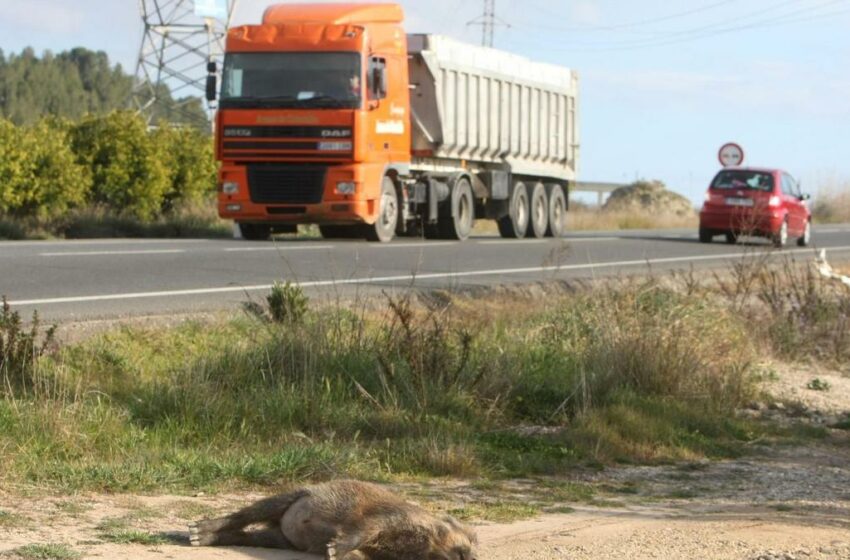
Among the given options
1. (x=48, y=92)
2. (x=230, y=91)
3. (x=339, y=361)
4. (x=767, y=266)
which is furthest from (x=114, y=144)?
(x=48, y=92)

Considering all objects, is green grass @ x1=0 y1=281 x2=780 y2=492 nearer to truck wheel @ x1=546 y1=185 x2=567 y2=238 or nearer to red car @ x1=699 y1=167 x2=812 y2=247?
red car @ x1=699 y1=167 x2=812 y2=247

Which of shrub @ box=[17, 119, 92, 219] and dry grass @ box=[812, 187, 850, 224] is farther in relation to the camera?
dry grass @ box=[812, 187, 850, 224]

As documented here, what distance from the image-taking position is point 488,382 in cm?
1049

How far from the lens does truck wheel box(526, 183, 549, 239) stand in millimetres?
33250

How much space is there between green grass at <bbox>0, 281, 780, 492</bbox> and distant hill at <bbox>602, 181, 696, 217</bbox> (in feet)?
138

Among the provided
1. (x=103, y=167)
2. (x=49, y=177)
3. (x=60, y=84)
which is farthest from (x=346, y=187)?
(x=60, y=84)

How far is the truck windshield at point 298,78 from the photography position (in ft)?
82.3

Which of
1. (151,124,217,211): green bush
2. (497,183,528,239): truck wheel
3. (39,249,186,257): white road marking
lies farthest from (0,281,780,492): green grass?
(151,124,217,211): green bush

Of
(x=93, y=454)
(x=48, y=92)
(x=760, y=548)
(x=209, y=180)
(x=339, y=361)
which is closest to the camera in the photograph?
(x=760, y=548)

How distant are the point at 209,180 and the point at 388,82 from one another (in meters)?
8.87

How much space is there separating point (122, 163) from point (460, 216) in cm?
719

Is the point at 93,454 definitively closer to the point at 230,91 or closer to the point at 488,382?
the point at 488,382

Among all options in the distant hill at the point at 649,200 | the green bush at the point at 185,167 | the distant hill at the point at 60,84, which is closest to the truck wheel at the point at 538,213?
the green bush at the point at 185,167

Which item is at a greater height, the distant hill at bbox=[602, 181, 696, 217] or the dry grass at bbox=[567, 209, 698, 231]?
the distant hill at bbox=[602, 181, 696, 217]
